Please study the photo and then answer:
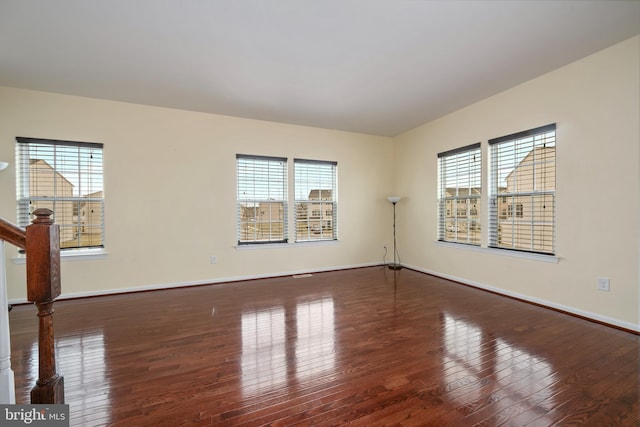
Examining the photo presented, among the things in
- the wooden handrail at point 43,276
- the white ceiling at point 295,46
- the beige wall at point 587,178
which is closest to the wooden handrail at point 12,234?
the wooden handrail at point 43,276

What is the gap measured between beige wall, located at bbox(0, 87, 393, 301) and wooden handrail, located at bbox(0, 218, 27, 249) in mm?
3265

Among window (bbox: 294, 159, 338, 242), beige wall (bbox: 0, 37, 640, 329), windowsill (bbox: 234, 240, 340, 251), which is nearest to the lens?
beige wall (bbox: 0, 37, 640, 329)

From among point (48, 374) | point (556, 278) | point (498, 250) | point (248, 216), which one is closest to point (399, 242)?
point (498, 250)

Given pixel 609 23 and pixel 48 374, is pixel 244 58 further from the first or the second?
pixel 609 23

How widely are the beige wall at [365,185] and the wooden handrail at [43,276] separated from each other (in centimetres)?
322

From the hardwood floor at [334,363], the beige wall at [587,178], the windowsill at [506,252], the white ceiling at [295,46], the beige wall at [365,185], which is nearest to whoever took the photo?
the hardwood floor at [334,363]

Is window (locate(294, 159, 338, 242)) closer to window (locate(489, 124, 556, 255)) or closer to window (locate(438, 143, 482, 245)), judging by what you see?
window (locate(438, 143, 482, 245))

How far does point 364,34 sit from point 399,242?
4.22 metres

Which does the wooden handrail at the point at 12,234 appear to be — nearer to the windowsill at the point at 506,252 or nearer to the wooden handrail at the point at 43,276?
the wooden handrail at the point at 43,276

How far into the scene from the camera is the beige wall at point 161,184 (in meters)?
3.62

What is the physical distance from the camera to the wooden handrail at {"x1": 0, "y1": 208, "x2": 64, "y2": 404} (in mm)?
1136

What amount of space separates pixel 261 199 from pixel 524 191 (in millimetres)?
3961

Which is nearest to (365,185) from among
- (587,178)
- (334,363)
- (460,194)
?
(460,194)

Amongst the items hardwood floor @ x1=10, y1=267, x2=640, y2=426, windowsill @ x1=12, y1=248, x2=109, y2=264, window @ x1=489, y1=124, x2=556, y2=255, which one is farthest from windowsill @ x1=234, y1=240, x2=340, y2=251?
window @ x1=489, y1=124, x2=556, y2=255
